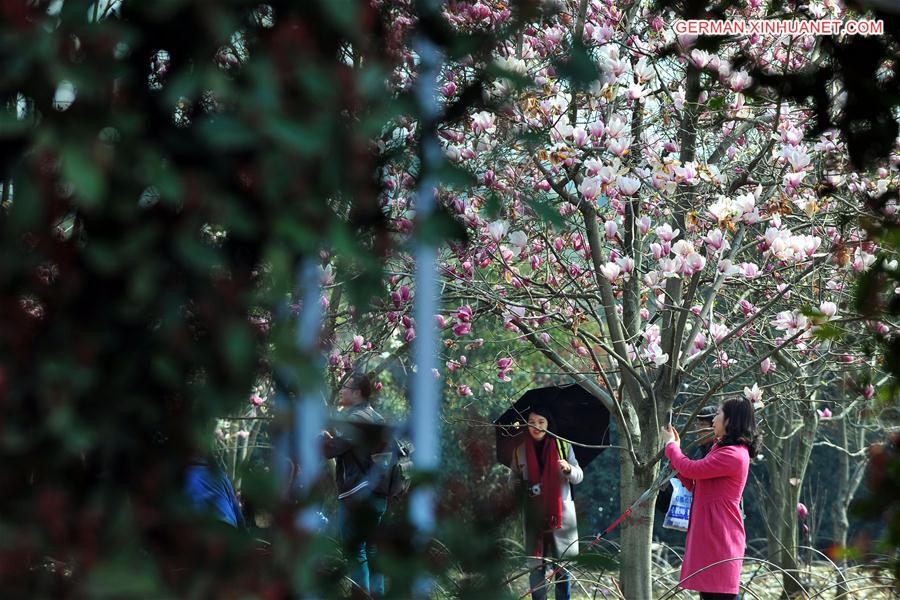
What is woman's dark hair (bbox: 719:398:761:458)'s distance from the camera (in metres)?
4.93

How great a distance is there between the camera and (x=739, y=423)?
4.93m

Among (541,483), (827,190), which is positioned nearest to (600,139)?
(541,483)

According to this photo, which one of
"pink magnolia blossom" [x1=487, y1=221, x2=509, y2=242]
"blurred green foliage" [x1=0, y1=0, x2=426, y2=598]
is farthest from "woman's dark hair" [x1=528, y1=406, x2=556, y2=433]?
"blurred green foliage" [x1=0, y1=0, x2=426, y2=598]

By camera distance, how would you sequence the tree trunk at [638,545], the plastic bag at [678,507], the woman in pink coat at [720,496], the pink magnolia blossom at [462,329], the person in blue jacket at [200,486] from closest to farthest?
the person in blue jacket at [200,486], the woman in pink coat at [720,496], the pink magnolia blossom at [462,329], the tree trunk at [638,545], the plastic bag at [678,507]

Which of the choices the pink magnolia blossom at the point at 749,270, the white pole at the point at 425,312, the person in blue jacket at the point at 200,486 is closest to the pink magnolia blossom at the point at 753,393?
the pink magnolia blossom at the point at 749,270

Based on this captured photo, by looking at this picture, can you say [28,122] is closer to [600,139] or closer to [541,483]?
[600,139]

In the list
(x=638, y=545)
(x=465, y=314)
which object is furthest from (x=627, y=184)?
(x=638, y=545)

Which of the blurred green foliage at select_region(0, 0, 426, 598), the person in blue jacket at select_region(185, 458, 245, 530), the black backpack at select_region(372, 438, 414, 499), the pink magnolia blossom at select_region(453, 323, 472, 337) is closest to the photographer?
the blurred green foliage at select_region(0, 0, 426, 598)

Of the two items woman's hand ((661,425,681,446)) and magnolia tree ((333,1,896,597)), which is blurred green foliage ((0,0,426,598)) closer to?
magnolia tree ((333,1,896,597))

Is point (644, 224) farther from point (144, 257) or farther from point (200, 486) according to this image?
point (144, 257)

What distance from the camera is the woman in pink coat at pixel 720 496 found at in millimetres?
4863

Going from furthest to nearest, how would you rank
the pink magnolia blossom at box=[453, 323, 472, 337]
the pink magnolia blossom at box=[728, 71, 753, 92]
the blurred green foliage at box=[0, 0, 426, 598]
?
the pink magnolia blossom at box=[453, 323, 472, 337] → the pink magnolia blossom at box=[728, 71, 753, 92] → the blurred green foliage at box=[0, 0, 426, 598]

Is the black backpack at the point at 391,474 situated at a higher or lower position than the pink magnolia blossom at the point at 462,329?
lower

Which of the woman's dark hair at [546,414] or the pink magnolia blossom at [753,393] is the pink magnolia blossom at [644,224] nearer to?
the pink magnolia blossom at [753,393]
